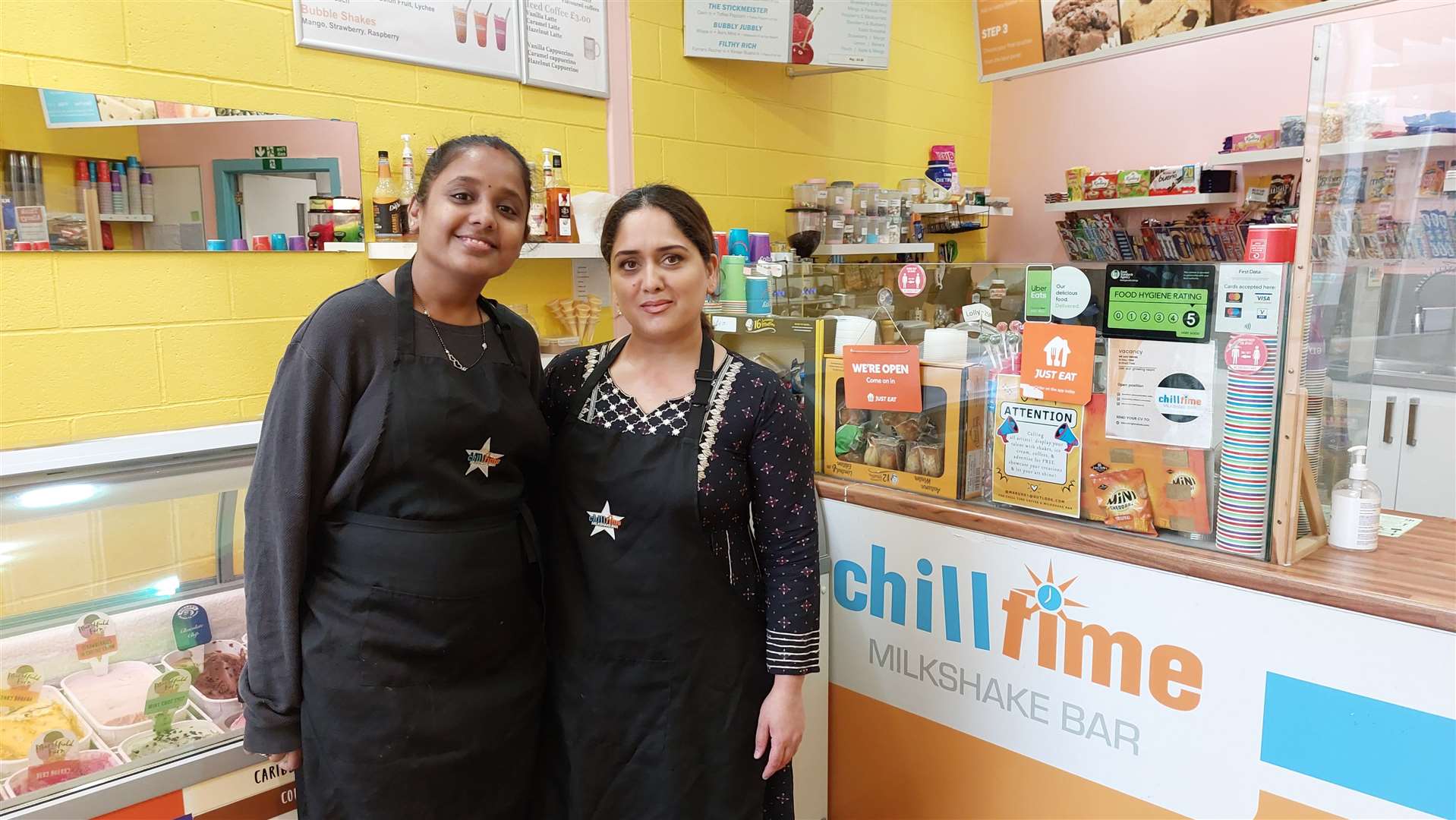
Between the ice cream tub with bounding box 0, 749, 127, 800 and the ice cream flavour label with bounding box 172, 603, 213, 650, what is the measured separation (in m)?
0.23

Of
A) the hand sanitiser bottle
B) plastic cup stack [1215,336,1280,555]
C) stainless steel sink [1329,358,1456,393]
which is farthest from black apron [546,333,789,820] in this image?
stainless steel sink [1329,358,1456,393]

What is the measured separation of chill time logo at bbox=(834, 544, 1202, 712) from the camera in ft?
6.28

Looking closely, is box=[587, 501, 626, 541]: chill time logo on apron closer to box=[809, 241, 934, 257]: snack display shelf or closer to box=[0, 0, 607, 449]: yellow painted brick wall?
box=[0, 0, 607, 449]: yellow painted brick wall

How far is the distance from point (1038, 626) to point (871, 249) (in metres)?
2.90

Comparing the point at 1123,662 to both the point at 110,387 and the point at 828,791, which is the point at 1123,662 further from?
the point at 110,387

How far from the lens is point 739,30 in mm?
3971

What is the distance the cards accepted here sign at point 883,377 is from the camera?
7.57 feet

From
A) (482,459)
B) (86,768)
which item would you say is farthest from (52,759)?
(482,459)

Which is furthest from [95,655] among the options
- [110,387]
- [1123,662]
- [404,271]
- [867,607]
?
[1123,662]

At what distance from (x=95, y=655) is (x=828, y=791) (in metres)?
1.94

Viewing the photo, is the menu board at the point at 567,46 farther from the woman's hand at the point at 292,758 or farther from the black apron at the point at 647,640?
the woman's hand at the point at 292,758

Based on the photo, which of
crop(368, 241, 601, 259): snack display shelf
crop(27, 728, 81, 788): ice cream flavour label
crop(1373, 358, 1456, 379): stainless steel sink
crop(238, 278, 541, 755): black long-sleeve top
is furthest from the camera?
crop(368, 241, 601, 259): snack display shelf

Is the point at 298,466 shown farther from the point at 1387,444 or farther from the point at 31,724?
the point at 1387,444

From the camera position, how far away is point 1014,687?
2156mm
